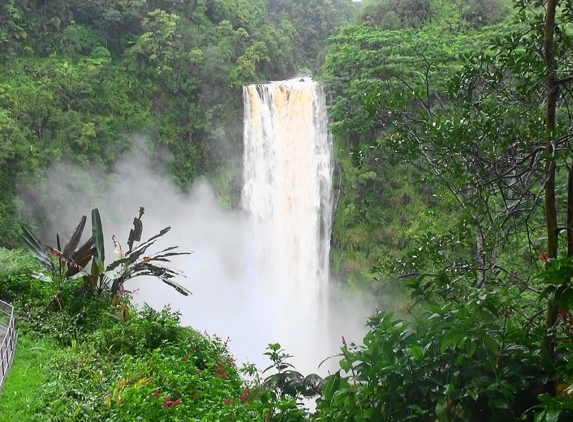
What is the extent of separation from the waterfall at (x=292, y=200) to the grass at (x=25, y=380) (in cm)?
1444

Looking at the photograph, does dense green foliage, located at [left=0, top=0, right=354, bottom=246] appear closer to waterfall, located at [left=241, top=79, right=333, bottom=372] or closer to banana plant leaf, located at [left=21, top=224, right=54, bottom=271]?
waterfall, located at [left=241, top=79, right=333, bottom=372]

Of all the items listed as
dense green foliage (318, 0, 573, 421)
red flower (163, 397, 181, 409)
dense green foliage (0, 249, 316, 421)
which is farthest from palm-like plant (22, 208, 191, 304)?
dense green foliage (318, 0, 573, 421)

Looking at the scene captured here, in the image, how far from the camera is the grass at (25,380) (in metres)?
3.96

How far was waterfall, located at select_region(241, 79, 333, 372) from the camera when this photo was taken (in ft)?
63.7

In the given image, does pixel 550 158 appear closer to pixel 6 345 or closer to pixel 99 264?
pixel 6 345

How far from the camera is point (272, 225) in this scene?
66.4ft

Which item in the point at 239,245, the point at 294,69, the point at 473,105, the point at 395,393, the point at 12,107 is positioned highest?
the point at 294,69

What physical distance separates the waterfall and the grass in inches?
569

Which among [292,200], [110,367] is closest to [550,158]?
[110,367]

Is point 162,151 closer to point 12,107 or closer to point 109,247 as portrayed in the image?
point 109,247

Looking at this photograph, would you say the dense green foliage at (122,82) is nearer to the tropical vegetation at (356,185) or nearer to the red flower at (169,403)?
the tropical vegetation at (356,185)

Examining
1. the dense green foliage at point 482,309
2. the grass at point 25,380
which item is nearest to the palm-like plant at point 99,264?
the grass at point 25,380

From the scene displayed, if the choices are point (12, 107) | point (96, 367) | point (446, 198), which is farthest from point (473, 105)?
point (12, 107)

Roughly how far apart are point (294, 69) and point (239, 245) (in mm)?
10591
